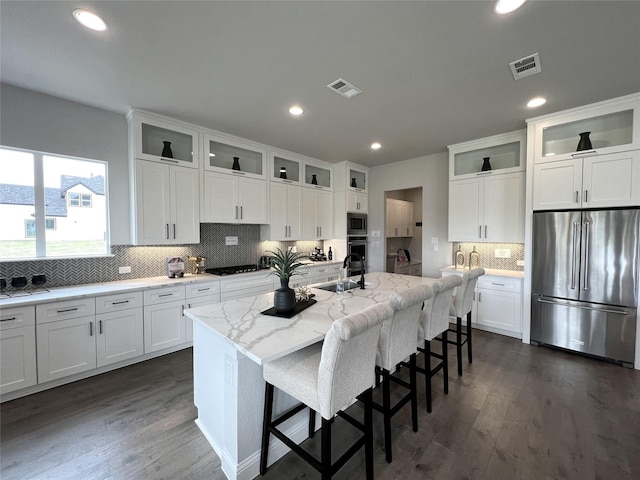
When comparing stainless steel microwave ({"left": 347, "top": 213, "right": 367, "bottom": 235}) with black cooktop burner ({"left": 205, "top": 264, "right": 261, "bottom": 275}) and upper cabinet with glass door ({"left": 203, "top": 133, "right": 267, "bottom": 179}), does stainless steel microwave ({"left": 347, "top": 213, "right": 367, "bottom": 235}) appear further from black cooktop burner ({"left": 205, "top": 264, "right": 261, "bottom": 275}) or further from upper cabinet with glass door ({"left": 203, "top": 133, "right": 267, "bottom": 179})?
black cooktop burner ({"left": 205, "top": 264, "right": 261, "bottom": 275})

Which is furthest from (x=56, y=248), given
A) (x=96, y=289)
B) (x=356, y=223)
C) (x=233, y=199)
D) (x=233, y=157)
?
(x=356, y=223)

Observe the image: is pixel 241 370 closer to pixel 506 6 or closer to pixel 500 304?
pixel 506 6

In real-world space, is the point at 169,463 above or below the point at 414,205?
below

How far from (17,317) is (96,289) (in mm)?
566

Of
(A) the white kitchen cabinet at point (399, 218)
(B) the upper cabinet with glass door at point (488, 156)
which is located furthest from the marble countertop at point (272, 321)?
(A) the white kitchen cabinet at point (399, 218)

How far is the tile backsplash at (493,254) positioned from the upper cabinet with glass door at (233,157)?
11.6 ft

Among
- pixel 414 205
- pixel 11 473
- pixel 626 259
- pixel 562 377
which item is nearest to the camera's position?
pixel 11 473

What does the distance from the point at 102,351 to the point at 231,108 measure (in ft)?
9.42

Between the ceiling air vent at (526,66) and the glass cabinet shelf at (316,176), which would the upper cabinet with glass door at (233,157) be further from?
the ceiling air vent at (526,66)

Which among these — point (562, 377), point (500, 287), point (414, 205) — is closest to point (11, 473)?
point (562, 377)

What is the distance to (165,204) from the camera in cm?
326

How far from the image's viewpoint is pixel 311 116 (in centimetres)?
317

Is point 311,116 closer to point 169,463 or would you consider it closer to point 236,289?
point 236,289

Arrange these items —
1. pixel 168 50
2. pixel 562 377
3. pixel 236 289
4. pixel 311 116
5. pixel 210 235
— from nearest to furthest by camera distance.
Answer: pixel 168 50 < pixel 562 377 < pixel 311 116 < pixel 236 289 < pixel 210 235
